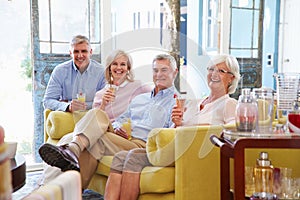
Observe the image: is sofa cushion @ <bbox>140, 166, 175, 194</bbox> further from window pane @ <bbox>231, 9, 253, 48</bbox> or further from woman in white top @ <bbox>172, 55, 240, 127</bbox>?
window pane @ <bbox>231, 9, 253, 48</bbox>

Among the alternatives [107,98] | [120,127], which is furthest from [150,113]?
[107,98]

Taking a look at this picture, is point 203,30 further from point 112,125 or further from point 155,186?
point 155,186

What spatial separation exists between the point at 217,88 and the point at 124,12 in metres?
4.20

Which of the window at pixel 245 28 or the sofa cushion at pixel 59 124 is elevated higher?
the window at pixel 245 28

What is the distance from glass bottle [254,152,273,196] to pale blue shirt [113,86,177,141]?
3.02 feet

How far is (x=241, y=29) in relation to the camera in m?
4.91

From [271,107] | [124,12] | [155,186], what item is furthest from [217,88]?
[124,12]

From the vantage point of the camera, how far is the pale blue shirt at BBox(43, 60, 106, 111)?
333cm

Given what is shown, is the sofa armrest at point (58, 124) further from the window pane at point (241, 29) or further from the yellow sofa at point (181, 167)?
the window pane at point (241, 29)

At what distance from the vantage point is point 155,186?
6.81 ft

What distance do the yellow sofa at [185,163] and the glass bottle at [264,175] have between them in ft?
1.13

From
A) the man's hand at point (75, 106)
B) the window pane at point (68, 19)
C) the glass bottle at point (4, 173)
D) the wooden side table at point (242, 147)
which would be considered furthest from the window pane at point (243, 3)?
the glass bottle at point (4, 173)

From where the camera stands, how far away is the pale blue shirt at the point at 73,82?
3326mm

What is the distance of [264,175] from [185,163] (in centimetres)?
43
